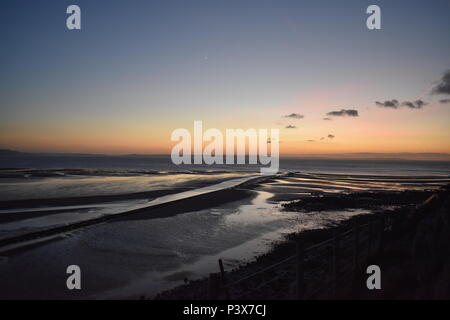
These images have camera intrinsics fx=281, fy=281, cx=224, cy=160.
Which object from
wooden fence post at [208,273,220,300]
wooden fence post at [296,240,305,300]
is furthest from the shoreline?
wooden fence post at [296,240,305,300]

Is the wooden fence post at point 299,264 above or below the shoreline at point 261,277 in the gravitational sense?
above

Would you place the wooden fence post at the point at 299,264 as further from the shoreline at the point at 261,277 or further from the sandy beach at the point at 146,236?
the sandy beach at the point at 146,236

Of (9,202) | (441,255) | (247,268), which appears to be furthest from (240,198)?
(441,255)

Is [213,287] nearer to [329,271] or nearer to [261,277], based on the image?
[329,271]

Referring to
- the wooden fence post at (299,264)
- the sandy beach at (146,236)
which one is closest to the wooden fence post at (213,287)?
the wooden fence post at (299,264)

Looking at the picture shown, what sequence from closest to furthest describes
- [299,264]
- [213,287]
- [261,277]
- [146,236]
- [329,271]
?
[213,287] → [299,264] → [329,271] → [261,277] → [146,236]

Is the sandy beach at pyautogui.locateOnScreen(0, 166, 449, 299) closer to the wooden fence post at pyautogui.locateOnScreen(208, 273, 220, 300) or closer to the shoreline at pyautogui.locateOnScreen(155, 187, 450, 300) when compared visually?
the shoreline at pyautogui.locateOnScreen(155, 187, 450, 300)

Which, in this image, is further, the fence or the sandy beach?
the sandy beach

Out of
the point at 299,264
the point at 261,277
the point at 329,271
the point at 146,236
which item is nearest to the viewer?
the point at 299,264

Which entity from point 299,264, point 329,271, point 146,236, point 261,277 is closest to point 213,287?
point 299,264

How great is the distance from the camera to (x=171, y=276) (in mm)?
12070

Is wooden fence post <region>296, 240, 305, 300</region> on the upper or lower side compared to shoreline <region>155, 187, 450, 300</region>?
upper

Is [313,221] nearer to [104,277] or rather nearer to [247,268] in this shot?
[247,268]
